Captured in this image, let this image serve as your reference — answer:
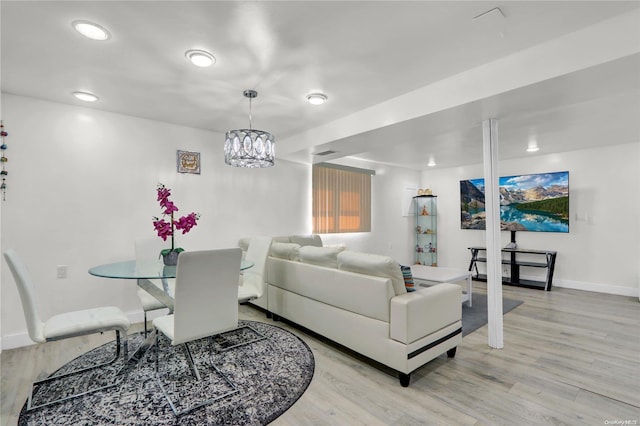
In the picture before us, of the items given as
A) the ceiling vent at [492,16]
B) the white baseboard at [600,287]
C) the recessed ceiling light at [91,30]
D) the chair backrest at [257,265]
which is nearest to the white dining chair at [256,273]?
the chair backrest at [257,265]

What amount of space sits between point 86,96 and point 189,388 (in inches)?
116

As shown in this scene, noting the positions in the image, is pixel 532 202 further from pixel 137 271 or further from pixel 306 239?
pixel 137 271

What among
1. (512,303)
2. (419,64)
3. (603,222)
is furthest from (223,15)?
(603,222)

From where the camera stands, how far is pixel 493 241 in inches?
116

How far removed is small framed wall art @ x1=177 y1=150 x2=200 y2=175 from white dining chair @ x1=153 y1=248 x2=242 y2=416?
2.29 m

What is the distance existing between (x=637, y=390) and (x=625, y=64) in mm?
2267

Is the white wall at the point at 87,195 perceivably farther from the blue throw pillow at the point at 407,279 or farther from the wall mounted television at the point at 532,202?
the wall mounted television at the point at 532,202

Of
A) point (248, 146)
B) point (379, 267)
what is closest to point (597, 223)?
point (379, 267)

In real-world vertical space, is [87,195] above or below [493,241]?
above

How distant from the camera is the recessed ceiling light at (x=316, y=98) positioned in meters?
3.05

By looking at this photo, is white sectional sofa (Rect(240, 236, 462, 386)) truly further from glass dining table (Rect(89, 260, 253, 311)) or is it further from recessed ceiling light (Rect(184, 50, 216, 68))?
recessed ceiling light (Rect(184, 50, 216, 68))

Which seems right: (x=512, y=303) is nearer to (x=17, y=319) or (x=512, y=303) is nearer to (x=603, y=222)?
(x=603, y=222)

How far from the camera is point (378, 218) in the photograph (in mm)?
6633

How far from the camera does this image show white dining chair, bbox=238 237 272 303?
3123 mm
